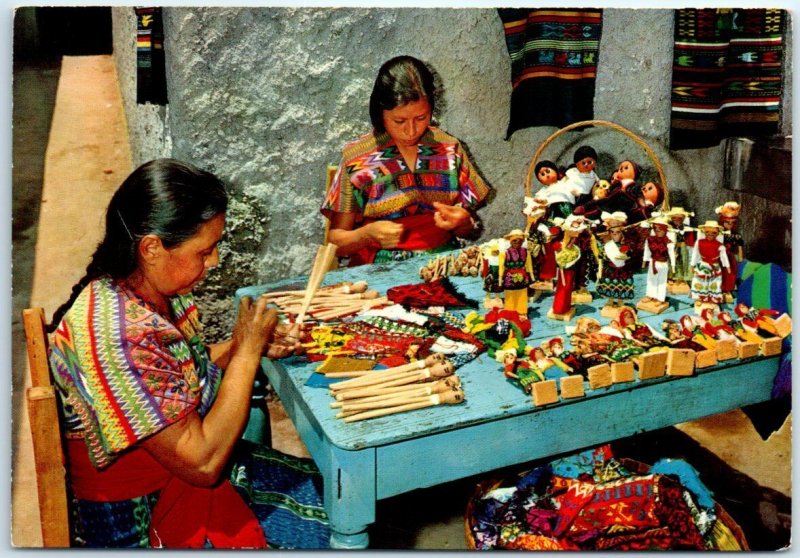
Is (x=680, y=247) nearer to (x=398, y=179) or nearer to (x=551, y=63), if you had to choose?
(x=551, y=63)

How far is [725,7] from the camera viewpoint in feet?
8.41

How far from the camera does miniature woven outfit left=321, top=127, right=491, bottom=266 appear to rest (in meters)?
2.85

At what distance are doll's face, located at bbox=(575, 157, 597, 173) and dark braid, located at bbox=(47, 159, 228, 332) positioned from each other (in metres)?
1.33

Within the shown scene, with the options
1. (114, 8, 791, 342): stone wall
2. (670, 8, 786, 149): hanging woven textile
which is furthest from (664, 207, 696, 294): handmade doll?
(670, 8, 786, 149): hanging woven textile

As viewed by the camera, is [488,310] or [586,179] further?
[586,179]

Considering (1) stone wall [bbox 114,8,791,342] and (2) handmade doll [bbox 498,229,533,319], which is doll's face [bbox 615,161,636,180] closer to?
(1) stone wall [bbox 114,8,791,342]

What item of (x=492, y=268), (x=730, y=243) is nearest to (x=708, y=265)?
(x=730, y=243)

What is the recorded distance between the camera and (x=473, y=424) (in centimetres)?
202

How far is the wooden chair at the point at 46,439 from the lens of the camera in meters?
1.76

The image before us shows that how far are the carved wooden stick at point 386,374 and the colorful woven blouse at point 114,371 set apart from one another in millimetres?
371

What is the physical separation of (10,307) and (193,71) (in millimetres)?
882

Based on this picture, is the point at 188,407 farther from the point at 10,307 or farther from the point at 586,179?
the point at 586,179

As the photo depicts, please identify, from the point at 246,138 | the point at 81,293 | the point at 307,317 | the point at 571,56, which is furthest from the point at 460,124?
the point at 81,293

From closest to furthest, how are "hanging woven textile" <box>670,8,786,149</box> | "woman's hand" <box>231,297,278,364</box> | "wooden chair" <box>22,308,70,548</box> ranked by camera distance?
1. "wooden chair" <box>22,308,70,548</box>
2. "woman's hand" <box>231,297,278,364</box>
3. "hanging woven textile" <box>670,8,786,149</box>
